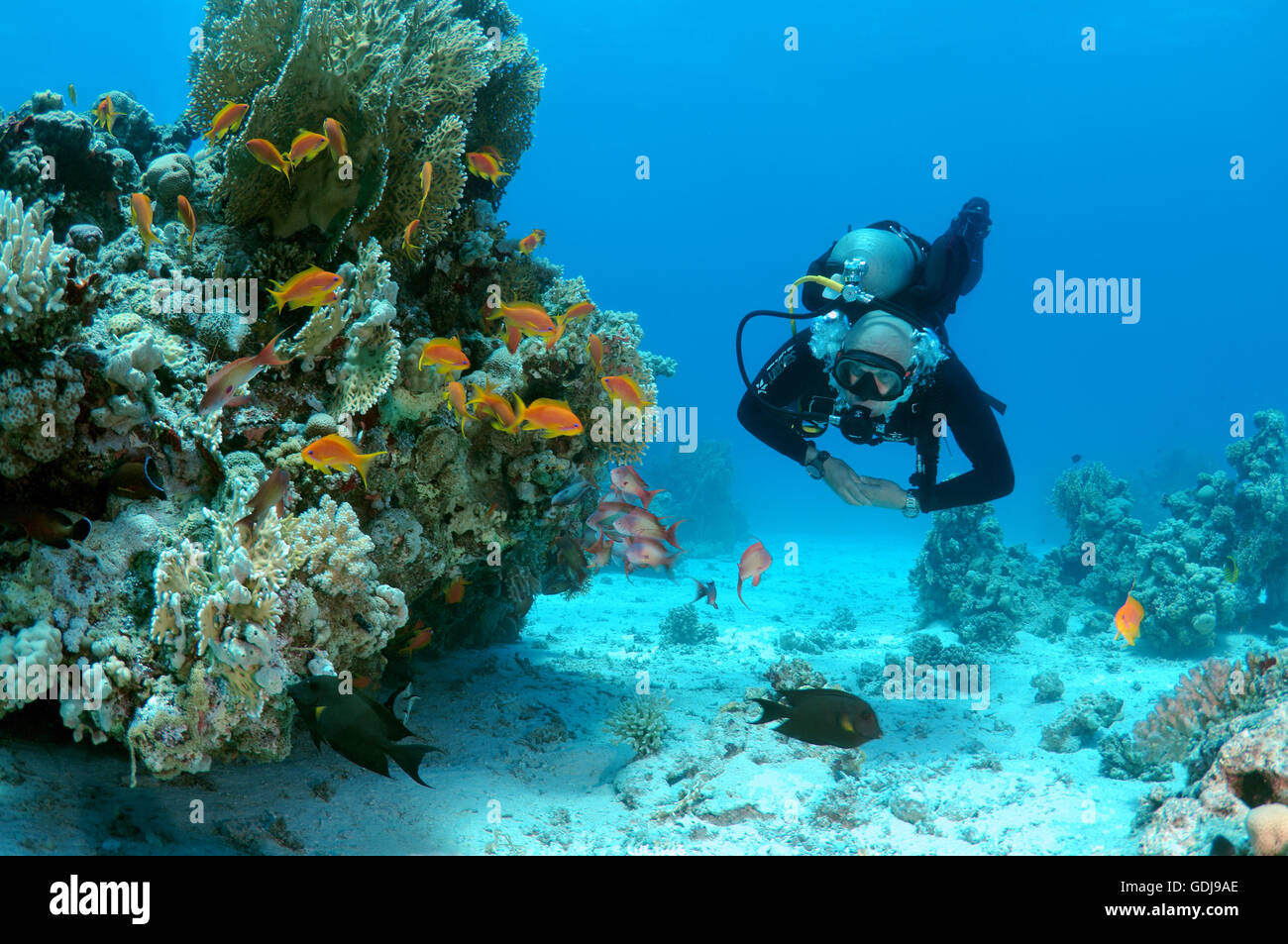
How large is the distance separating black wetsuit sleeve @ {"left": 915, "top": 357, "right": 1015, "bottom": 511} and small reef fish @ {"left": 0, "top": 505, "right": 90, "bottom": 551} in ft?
16.8

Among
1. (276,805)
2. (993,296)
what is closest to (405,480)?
(276,805)

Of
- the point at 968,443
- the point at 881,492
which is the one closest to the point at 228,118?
the point at 881,492

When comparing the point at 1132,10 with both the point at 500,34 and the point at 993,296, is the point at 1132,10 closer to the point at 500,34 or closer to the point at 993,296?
the point at 993,296

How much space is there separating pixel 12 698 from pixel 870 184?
11930 centimetres

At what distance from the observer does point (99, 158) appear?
522 cm

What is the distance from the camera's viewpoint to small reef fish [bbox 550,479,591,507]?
199 inches

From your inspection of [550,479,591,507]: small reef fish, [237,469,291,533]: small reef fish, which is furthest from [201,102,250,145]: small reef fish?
[550,479,591,507]: small reef fish

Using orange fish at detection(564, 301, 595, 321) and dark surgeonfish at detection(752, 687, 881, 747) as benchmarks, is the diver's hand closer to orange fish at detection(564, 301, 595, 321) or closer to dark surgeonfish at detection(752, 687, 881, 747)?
dark surgeonfish at detection(752, 687, 881, 747)

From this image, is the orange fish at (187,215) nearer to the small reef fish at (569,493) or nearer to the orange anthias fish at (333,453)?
the orange anthias fish at (333,453)

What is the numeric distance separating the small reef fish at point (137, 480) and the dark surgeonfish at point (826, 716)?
355 centimetres

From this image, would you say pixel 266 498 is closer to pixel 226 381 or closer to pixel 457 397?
pixel 226 381

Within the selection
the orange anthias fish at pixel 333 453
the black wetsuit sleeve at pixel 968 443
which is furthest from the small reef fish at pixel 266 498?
the black wetsuit sleeve at pixel 968 443

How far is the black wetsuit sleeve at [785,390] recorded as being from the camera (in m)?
5.36

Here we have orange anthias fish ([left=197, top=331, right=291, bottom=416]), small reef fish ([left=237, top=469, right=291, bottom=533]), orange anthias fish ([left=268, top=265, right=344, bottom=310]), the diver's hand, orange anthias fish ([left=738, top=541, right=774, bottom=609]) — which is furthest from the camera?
orange anthias fish ([left=738, top=541, right=774, bottom=609])
